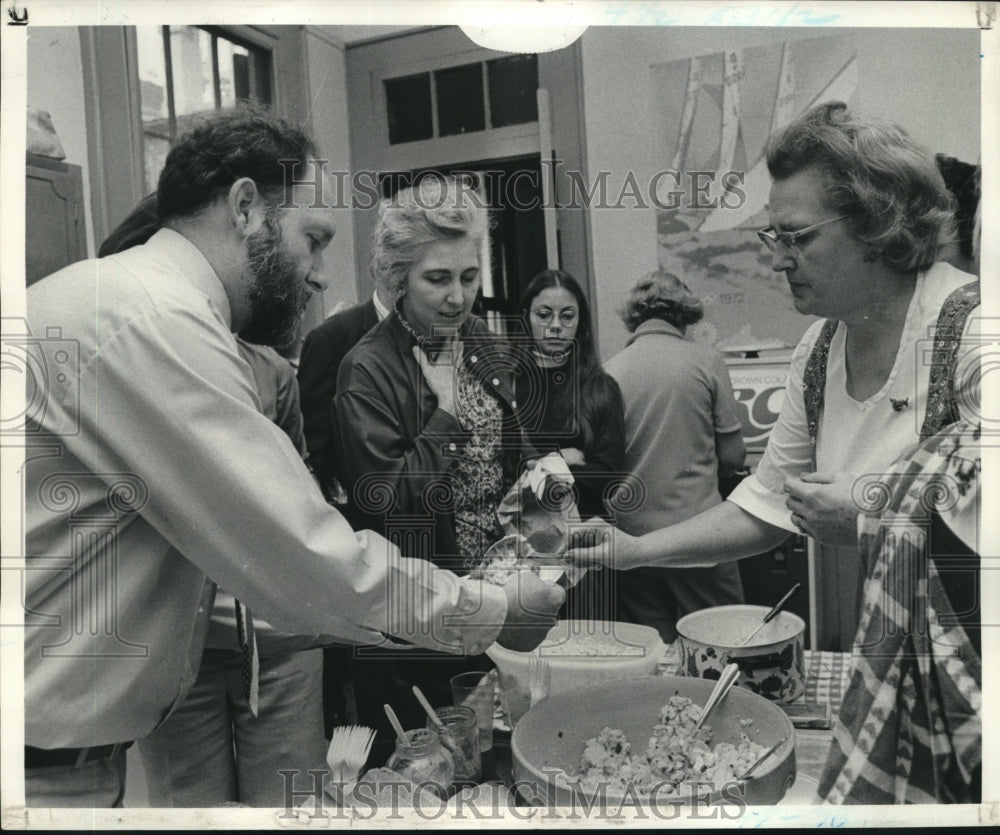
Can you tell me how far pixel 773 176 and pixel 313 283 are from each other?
0.82 metres

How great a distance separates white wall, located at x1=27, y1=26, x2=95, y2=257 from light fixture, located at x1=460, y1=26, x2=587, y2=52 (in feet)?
2.25

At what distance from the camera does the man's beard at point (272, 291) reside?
1444mm

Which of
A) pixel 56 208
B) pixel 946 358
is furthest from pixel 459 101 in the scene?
pixel 946 358

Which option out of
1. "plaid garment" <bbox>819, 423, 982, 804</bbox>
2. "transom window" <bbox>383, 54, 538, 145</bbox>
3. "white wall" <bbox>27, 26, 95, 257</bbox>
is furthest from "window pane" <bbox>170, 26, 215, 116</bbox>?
"plaid garment" <bbox>819, 423, 982, 804</bbox>

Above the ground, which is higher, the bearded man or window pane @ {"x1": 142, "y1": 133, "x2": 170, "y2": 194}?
window pane @ {"x1": 142, "y1": 133, "x2": 170, "y2": 194}

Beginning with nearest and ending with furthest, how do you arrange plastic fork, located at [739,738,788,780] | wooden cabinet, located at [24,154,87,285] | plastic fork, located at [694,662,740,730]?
plastic fork, located at [739,738,788,780] → plastic fork, located at [694,662,740,730] → wooden cabinet, located at [24,154,87,285]

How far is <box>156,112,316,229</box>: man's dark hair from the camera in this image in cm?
145

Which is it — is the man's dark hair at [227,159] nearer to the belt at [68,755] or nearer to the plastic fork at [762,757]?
the belt at [68,755]

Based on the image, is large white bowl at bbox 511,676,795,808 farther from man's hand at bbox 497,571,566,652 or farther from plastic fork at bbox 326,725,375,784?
plastic fork at bbox 326,725,375,784

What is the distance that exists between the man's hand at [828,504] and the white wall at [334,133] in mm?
853

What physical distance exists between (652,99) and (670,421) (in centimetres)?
57

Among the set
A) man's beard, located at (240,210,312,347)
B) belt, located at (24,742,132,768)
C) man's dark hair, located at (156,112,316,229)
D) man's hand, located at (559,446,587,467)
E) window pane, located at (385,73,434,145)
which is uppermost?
window pane, located at (385,73,434,145)

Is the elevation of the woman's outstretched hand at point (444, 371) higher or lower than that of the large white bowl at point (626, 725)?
higher

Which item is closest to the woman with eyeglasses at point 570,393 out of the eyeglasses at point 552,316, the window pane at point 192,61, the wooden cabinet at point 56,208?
the eyeglasses at point 552,316
